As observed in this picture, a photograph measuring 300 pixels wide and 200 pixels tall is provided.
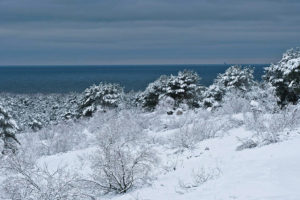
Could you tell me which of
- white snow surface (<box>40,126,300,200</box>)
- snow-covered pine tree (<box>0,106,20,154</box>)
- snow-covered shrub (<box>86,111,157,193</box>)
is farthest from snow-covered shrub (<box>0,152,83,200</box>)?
snow-covered pine tree (<box>0,106,20,154</box>)

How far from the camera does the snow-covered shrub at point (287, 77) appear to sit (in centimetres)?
2541

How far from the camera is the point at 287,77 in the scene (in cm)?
2602

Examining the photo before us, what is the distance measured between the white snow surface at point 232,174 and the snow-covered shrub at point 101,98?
33.0 meters

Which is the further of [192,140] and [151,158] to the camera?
[192,140]

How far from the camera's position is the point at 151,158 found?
1026cm

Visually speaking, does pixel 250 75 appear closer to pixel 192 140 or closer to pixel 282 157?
pixel 192 140

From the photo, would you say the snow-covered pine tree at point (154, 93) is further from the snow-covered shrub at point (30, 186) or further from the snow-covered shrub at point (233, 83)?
the snow-covered shrub at point (30, 186)

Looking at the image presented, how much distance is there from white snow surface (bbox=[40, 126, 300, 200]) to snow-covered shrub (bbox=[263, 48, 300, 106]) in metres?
14.6

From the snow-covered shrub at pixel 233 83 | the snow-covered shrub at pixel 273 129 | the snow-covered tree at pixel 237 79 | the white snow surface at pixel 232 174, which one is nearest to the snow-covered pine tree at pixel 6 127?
the white snow surface at pixel 232 174

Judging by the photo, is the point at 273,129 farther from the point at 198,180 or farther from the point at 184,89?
the point at 184,89

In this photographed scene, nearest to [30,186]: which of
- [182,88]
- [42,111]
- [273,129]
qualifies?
[273,129]

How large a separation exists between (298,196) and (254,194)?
0.76 metres

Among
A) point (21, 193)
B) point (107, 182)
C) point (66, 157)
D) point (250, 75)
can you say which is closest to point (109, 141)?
point (107, 182)

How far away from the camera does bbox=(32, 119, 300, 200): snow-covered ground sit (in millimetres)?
7008
